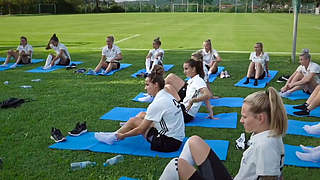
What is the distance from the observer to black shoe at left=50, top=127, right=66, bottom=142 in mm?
5352

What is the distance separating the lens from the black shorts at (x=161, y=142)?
4711mm

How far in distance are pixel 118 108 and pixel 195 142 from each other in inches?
157

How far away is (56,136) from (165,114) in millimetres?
2040

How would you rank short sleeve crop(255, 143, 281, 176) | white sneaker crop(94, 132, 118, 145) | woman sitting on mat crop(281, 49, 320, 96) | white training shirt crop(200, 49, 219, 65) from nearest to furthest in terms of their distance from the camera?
short sleeve crop(255, 143, 281, 176)
white sneaker crop(94, 132, 118, 145)
woman sitting on mat crop(281, 49, 320, 96)
white training shirt crop(200, 49, 219, 65)

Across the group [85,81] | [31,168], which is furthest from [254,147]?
[85,81]

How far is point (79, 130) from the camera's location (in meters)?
5.69

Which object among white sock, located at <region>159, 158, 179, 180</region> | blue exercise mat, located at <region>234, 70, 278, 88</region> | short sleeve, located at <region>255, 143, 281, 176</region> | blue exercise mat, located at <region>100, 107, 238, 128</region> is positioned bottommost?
blue exercise mat, located at <region>100, 107, 238, 128</region>

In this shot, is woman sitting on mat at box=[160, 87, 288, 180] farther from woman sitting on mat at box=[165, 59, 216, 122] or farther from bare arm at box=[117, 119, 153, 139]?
woman sitting on mat at box=[165, 59, 216, 122]

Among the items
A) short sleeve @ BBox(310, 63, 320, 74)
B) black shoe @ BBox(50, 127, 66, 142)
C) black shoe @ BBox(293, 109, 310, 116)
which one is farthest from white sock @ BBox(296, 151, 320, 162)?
black shoe @ BBox(50, 127, 66, 142)

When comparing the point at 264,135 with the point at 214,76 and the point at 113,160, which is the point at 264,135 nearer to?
the point at 113,160

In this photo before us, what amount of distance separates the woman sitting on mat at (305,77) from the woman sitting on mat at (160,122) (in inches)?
168

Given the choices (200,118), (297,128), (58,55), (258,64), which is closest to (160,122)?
(200,118)

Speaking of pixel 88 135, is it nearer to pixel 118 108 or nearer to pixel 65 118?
pixel 65 118

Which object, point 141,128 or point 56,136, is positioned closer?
point 141,128
